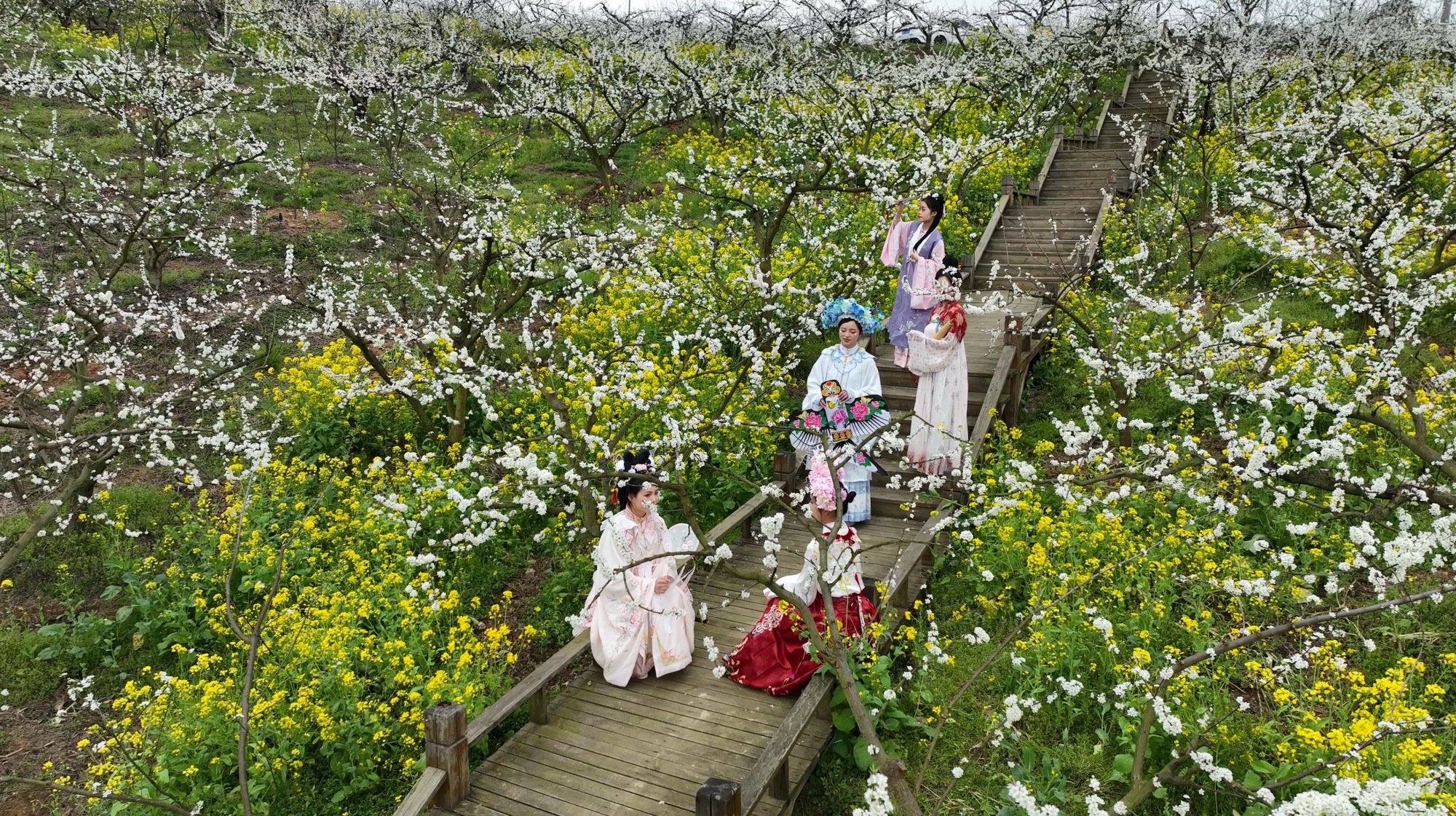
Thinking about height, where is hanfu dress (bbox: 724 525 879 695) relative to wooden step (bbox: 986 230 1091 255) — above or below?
below

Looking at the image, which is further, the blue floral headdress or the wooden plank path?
the blue floral headdress

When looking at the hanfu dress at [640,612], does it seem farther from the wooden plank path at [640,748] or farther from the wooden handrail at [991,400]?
the wooden handrail at [991,400]

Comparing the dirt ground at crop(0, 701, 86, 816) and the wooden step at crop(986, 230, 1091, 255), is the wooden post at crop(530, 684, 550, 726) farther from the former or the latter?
the wooden step at crop(986, 230, 1091, 255)

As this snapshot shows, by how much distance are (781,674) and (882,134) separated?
46.7 ft

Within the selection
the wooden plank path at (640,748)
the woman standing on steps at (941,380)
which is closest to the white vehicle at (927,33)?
the woman standing on steps at (941,380)

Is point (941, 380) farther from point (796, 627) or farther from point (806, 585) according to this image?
point (796, 627)

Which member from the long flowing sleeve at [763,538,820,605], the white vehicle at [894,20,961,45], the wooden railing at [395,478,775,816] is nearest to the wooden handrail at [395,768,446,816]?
the wooden railing at [395,478,775,816]

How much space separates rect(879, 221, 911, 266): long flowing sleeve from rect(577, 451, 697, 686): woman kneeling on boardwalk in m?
4.59

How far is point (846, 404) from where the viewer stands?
825 centimetres

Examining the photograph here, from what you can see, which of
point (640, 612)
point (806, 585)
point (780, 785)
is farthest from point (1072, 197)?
point (780, 785)

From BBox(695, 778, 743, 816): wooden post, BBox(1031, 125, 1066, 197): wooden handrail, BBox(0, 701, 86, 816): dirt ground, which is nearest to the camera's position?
BBox(695, 778, 743, 816): wooden post

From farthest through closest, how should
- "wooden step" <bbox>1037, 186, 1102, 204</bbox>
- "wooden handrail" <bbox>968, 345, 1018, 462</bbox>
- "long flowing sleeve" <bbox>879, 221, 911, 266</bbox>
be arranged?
"wooden step" <bbox>1037, 186, 1102, 204</bbox>
"long flowing sleeve" <bbox>879, 221, 911, 266</bbox>
"wooden handrail" <bbox>968, 345, 1018, 462</bbox>

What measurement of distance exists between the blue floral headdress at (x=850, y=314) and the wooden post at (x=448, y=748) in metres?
4.87

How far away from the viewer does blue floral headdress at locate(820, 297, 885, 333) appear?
363 inches
